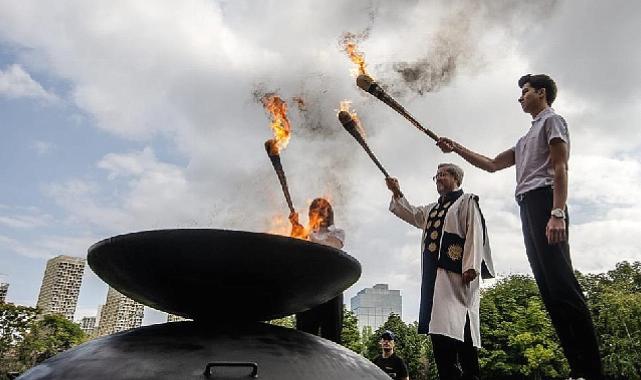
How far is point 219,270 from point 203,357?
34 centimetres

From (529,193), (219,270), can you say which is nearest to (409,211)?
(529,193)

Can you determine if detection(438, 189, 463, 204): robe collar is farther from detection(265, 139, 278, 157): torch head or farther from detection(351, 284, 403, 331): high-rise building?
detection(351, 284, 403, 331): high-rise building

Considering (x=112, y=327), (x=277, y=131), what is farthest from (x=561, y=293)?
(x=112, y=327)

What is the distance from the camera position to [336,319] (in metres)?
5.56

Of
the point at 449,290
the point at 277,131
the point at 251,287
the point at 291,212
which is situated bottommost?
the point at 251,287

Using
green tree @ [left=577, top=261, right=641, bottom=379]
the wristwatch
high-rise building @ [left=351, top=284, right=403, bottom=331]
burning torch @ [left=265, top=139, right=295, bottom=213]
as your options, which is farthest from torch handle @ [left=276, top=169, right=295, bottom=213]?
high-rise building @ [left=351, top=284, right=403, bottom=331]

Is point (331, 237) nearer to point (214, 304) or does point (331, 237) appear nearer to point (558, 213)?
point (558, 213)

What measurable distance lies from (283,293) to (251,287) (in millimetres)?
174

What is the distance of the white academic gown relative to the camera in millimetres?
3801

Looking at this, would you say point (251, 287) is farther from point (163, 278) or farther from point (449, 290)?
point (449, 290)

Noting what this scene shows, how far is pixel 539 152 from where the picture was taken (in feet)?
12.0

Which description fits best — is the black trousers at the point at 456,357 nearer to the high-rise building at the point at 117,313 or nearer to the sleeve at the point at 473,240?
the sleeve at the point at 473,240

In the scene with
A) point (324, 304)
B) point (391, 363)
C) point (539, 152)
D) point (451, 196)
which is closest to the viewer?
point (539, 152)

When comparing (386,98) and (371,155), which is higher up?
(386,98)
